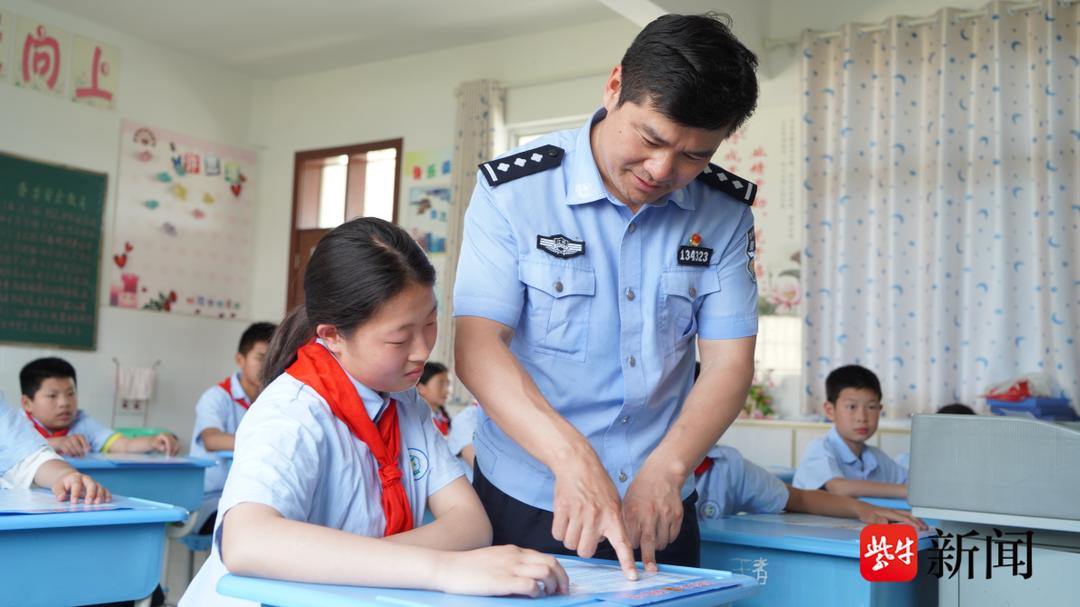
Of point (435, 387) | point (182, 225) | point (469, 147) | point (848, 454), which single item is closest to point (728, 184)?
point (848, 454)

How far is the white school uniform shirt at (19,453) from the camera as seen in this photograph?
233 centimetres

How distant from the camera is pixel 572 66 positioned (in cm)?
583

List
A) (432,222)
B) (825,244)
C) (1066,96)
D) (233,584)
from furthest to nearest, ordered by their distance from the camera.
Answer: (432,222) < (825,244) < (1066,96) < (233,584)

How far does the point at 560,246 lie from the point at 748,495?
1.28 m

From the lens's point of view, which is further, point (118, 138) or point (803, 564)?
point (118, 138)

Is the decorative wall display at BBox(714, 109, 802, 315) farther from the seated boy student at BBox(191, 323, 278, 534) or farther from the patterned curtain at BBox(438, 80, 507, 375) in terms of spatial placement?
the seated boy student at BBox(191, 323, 278, 534)

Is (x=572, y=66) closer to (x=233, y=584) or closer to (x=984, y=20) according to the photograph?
(x=984, y=20)

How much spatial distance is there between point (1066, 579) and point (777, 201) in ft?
13.1

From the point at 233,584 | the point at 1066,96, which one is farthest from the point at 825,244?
the point at 233,584

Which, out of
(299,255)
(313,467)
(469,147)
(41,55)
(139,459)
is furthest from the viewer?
(299,255)

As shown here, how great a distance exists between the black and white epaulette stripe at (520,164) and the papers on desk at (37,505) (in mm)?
1109

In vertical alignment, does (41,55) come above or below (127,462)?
above

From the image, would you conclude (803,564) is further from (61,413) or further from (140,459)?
(61,413)

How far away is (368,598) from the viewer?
3.14 feet
